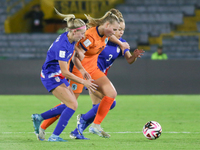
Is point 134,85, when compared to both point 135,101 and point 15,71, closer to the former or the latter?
point 135,101

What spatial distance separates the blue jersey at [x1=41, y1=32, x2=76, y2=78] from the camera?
527 cm

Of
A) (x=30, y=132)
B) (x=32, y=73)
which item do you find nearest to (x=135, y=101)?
(x=32, y=73)

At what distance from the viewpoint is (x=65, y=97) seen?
544 cm

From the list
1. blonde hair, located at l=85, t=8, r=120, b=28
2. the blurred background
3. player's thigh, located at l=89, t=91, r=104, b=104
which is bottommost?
the blurred background

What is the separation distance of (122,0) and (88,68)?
13924mm

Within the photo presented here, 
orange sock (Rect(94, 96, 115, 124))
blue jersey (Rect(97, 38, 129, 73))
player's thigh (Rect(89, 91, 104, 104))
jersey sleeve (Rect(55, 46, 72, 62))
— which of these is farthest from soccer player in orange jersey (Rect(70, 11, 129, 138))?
jersey sleeve (Rect(55, 46, 72, 62))

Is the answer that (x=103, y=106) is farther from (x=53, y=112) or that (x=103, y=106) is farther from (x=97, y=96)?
(x=53, y=112)

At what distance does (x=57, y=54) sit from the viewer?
5.26 metres

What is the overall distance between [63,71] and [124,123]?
104 inches

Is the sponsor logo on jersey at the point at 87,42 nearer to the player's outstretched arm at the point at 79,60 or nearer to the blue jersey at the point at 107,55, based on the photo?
the player's outstretched arm at the point at 79,60

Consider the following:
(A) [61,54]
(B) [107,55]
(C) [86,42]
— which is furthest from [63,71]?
(B) [107,55]

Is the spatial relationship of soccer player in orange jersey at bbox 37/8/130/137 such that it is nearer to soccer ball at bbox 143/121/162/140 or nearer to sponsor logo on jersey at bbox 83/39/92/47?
sponsor logo on jersey at bbox 83/39/92/47

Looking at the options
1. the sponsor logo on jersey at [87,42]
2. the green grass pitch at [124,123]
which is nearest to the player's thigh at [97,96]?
the green grass pitch at [124,123]

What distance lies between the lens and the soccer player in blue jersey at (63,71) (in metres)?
5.27
